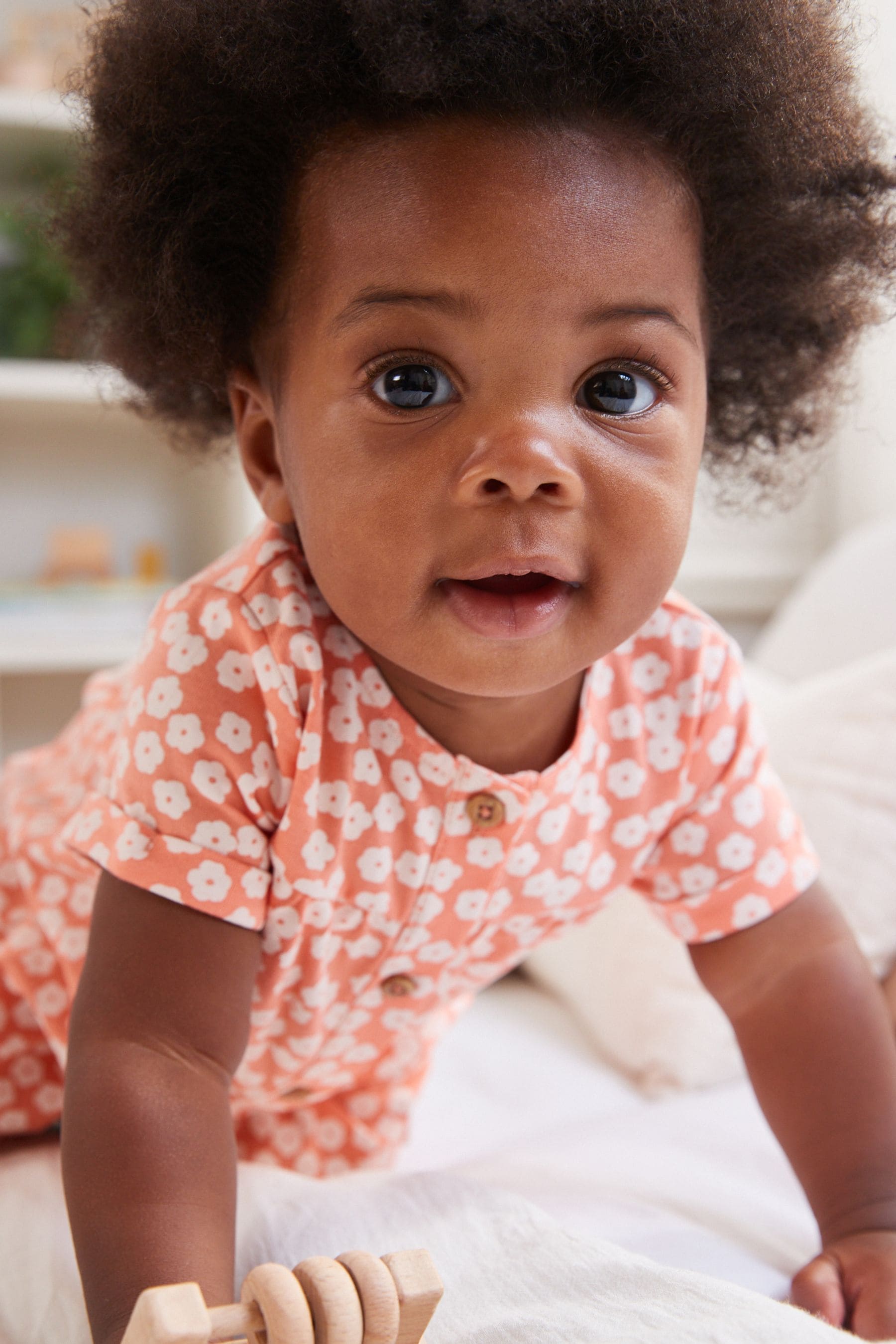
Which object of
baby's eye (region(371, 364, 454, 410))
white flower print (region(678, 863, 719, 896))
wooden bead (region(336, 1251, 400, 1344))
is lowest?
wooden bead (region(336, 1251, 400, 1344))

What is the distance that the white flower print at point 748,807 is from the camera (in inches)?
26.9

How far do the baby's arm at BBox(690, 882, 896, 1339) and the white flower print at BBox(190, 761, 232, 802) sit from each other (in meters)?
0.29

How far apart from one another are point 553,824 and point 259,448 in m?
0.24

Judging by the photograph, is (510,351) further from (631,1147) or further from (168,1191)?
(631,1147)

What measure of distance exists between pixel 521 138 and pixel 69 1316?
20.8 inches

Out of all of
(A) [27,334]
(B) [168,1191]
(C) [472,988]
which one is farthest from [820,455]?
(A) [27,334]

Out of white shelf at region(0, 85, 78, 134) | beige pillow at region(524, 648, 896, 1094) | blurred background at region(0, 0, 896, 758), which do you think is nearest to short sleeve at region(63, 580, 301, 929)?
beige pillow at region(524, 648, 896, 1094)

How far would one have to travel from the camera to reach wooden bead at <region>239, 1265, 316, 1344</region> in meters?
0.37

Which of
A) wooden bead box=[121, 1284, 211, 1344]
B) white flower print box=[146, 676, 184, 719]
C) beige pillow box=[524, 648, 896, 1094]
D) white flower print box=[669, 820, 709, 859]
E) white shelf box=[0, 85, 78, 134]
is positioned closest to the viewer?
wooden bead box=[121, 1284, 211, 1344]

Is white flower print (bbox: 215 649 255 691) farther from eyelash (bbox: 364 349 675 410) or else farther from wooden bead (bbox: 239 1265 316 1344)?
wooden bead (bbox: 239 1265 316 1344)

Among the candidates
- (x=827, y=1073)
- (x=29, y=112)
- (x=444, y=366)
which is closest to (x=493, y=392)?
(x=444, y=366)

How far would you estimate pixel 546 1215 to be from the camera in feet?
1.85

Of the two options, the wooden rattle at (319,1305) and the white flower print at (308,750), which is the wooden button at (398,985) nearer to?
the white flower print at (308,750)

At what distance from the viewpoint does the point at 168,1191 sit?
0.50m
